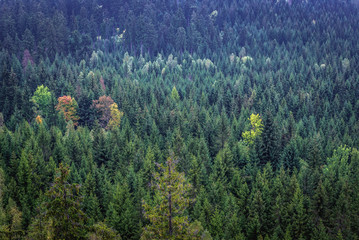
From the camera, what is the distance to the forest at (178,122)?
146ft

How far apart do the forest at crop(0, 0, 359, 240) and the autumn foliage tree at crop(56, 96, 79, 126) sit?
1.09 feet

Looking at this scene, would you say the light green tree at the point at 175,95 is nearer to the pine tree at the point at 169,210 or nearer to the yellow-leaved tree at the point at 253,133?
the yellow-leaved tree at the point at 253,133

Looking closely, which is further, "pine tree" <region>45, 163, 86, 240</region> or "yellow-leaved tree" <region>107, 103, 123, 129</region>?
"yellow-leaved tree" <region>107, 103, 123, 129</region>

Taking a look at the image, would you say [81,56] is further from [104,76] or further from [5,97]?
[5,97]

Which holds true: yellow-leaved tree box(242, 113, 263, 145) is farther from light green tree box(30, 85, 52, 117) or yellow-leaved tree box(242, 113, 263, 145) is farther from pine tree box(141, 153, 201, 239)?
pine tree box(141, 153, 201, 239)

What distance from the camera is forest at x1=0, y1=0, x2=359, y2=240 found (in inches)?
1754

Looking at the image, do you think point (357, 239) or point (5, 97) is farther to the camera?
point (5, 97)

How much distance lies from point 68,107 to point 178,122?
1043 inches

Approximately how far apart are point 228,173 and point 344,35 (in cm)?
13542

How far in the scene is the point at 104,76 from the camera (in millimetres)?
106500

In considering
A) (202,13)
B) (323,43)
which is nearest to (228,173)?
(323,43)

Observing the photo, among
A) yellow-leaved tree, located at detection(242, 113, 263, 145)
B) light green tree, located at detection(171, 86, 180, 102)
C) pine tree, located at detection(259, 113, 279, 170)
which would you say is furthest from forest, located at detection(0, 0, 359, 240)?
yellow-leaved tree, located at detection(242, 113, 263, 145)

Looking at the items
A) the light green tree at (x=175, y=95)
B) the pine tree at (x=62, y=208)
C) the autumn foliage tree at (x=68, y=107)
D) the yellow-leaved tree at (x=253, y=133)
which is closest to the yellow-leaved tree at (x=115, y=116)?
the autumn foliage tree at (x=68, y=107)

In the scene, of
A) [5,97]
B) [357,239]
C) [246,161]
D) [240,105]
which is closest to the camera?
[357,239]
